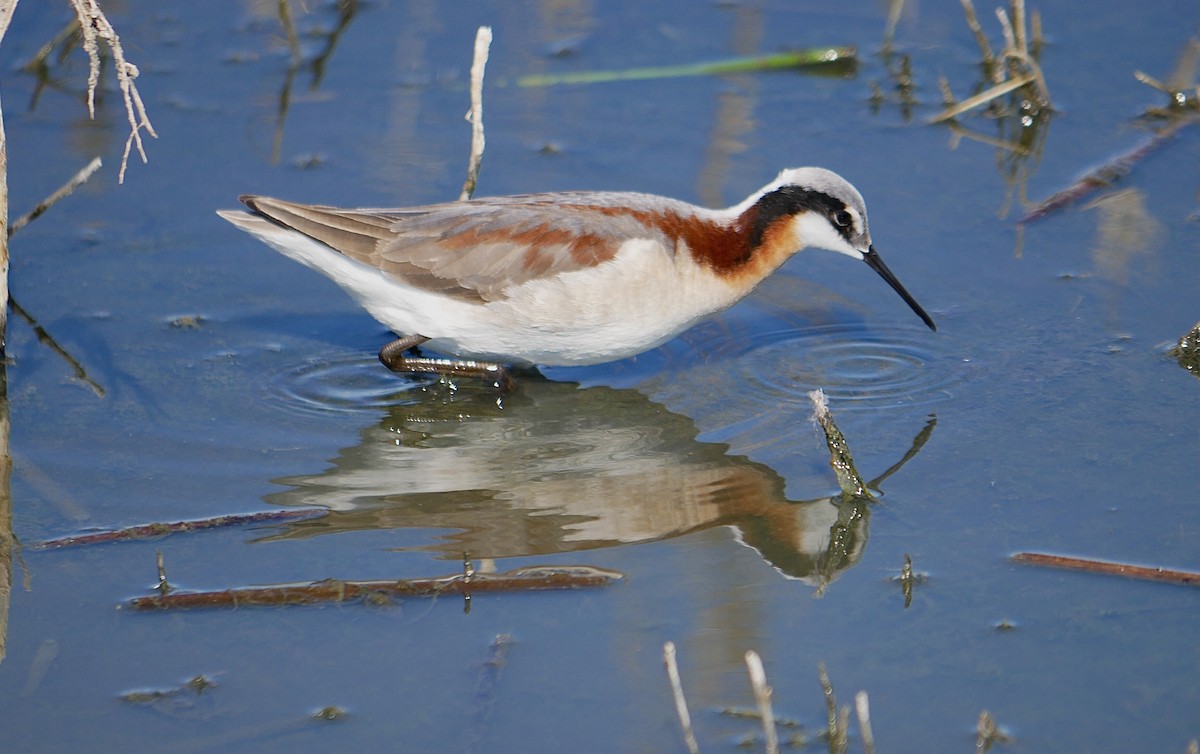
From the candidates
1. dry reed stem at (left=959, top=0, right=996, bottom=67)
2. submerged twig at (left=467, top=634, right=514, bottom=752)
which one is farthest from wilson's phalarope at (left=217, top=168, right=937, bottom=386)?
dry reed stem at (left=959, top=0, right=996, bottom=67)

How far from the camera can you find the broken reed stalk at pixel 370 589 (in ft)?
17.3

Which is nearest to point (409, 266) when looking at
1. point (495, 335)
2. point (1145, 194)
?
point (495, 335)

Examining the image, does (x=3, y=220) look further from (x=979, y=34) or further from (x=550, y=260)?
(x=979, y=34)

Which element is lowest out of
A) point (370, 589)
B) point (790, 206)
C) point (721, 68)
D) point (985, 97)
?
point (370, 589)

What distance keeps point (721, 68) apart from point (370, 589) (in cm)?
539

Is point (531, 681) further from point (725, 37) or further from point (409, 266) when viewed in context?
point (725, 37)

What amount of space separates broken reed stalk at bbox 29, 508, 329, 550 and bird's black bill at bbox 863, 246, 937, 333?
10.1ft

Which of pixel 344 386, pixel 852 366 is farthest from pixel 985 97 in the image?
pixel 344 386

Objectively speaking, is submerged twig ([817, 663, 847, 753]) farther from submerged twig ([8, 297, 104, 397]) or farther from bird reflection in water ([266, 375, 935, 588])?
submerged twig ([8, 297, 104, 397])

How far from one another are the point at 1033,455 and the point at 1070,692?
1.60 m

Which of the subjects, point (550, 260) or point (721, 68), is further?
point (721, 68)

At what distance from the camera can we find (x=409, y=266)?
6.93m

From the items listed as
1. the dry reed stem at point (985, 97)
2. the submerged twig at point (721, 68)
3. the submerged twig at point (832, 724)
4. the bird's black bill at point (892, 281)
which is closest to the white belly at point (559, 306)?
the bird's black bill at point (892, 281)

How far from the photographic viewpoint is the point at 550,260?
687 centimetres
